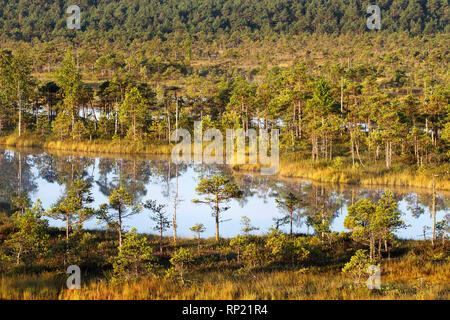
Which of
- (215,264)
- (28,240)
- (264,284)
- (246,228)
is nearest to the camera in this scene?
(264,284)

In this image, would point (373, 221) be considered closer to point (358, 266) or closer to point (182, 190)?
point (358, 266)

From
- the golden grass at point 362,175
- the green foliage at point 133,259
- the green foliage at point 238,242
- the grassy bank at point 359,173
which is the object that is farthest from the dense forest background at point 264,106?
the green foliage at point 133,259

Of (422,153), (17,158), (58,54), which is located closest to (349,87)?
(422,153)

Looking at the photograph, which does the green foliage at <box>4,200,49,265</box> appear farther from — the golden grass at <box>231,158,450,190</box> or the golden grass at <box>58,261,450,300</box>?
the golden grass at <box>231,158,450,190</box>

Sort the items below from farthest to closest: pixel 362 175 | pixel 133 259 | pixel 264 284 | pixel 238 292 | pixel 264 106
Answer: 1. pixel 264 106
2. pixel 362 175
3. pixel 133 259
4. pixel 264 284
5. pixel 238 292

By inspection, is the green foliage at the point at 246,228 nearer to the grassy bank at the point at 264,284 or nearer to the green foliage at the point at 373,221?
the grassy bank at the point at 264,284

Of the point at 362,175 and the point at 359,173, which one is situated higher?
the point at 359,173

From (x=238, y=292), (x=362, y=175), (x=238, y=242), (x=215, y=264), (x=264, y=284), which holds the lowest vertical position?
(x=215, y=264)

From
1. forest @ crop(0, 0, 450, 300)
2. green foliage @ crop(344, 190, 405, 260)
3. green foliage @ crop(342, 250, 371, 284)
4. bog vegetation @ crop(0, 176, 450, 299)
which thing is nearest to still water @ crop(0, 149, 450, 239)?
forest @ crop(0, 0, 450, 300)

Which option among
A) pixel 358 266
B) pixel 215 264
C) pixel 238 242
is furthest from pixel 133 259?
pixel 358 266
